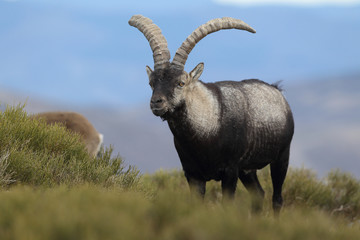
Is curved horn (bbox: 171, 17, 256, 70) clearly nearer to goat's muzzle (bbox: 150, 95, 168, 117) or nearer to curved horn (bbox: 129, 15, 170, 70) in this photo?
curved horn (bbox: 129, 15, 170, 70)

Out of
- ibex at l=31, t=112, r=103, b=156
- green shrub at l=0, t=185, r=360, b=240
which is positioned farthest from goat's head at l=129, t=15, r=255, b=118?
ibex at l=31, t=112, r=103, b=156

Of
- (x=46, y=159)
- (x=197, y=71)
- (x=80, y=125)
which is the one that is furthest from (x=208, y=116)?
(x=80, y=125)

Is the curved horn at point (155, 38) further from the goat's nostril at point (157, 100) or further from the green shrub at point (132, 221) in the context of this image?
the green shrub at point (132, 221)

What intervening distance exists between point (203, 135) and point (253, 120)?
1.19 m

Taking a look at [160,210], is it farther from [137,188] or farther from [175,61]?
[137,188]

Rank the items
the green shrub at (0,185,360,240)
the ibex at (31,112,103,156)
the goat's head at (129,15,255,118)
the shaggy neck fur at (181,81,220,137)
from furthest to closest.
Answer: the ibex at (31,112,103,156), the shaggy neck fur at (181,81,220,137), the goat's head at (129,15,255,118), the green shrub at (0,185,360,240)

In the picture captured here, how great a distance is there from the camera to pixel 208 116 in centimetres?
678

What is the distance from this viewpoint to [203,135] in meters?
6.70

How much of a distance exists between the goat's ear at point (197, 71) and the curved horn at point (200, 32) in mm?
174

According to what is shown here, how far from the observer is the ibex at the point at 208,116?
6482 mm

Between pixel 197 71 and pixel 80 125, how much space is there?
6104 mm

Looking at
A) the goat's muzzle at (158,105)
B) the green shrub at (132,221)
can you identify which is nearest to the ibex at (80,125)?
the goat's muzzle at (158,105)

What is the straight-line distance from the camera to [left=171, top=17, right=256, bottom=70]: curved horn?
6.79 meters

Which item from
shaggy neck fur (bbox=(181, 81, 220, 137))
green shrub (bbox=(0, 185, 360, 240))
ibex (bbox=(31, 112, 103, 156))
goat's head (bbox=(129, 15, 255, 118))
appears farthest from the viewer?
ibex (bbox=(31, 112, 103, 156))
